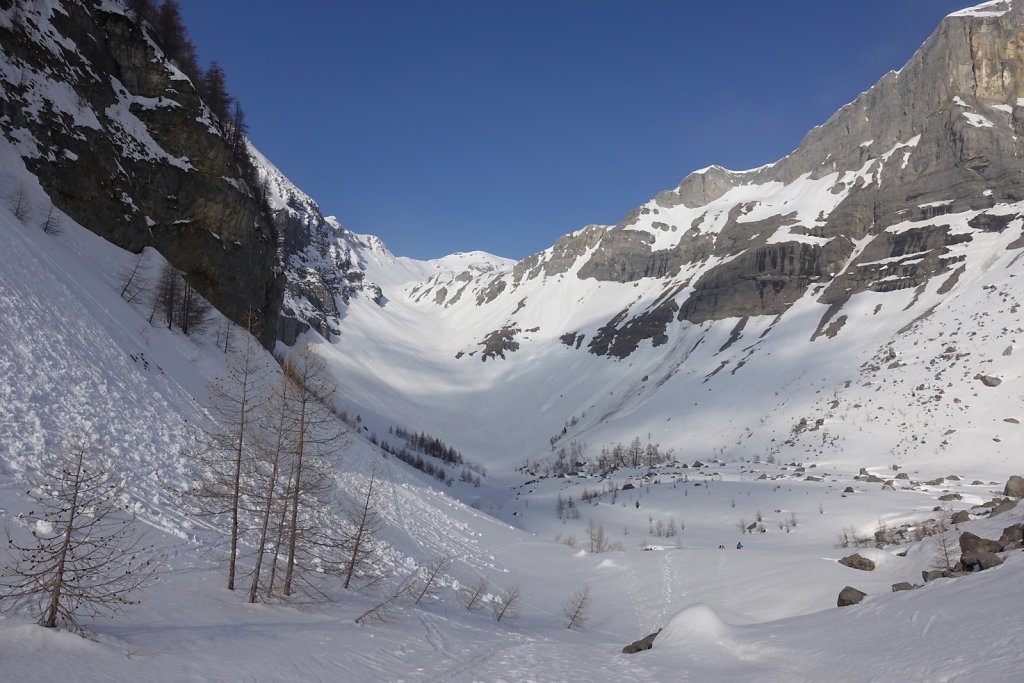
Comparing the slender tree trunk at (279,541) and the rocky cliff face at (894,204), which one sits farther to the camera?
the rocky cliff face at (894,204)

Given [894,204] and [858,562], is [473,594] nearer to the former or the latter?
[858,562]

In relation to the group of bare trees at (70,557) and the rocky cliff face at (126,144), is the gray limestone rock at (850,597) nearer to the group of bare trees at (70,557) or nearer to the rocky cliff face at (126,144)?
the group of bare trees at (70,557)

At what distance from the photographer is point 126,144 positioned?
143ft

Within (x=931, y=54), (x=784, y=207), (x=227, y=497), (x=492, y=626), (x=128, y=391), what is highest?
(x=931, y=54)

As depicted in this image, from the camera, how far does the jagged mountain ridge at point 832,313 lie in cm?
7125

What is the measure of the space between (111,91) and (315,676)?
5093 centimetres

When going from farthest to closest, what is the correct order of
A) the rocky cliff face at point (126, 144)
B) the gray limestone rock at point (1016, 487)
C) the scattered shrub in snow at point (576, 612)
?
the rocky cliff face at point (126, 144) < the gray limestone rock at point (1016, 487) < the scattered shrub in snow at point (576, 612)

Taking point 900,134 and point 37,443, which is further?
point 900,134

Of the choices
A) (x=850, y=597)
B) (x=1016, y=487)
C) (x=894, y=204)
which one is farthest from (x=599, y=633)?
(x=894, y=204)

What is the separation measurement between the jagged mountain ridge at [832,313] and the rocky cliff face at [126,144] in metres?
64.7

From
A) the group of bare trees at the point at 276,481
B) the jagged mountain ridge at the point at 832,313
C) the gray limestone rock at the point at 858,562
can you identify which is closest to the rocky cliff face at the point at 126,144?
the group of bare trees at the point at 276,481

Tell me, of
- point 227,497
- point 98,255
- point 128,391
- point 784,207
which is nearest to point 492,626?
point 227,497

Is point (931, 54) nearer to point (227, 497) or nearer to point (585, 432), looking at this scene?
point (585, 432)

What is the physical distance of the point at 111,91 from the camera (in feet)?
145
